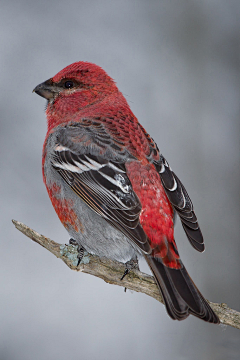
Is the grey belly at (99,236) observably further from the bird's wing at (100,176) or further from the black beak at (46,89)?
the black beak at (46,89)

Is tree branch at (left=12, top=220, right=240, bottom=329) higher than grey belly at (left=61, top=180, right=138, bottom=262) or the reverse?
the reverse

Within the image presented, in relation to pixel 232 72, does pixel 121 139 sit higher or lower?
lower

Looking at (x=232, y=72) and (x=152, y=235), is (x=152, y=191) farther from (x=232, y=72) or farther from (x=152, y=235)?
(x=232, y=72)

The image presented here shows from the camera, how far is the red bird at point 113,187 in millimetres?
1702

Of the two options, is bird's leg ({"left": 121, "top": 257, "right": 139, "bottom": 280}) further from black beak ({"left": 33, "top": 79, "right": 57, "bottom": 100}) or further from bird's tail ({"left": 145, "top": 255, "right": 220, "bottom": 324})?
black beak ({"left": 33, "top": 79, "right": 57, "bottom": 100})

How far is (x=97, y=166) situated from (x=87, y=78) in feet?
2.33

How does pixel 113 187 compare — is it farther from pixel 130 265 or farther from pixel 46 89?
pixel 46 89

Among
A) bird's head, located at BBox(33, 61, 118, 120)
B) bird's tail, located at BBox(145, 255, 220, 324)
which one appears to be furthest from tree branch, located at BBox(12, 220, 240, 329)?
bird's head, located at BBox(33, 61, 118, 120)

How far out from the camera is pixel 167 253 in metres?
1.73

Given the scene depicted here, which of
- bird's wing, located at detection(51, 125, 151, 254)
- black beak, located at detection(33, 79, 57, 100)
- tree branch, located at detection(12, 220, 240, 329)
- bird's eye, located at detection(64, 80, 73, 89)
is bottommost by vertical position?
tree branch, located at detection(12, 220, 240, 329)

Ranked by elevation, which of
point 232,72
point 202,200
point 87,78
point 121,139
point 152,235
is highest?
point 232,72

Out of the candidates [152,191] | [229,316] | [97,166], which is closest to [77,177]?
[97,166]

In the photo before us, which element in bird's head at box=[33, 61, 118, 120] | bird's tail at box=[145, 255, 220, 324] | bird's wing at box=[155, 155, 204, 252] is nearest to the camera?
bird's tail at box=[145, 255, 220, 324]

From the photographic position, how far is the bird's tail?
61.6 inches
